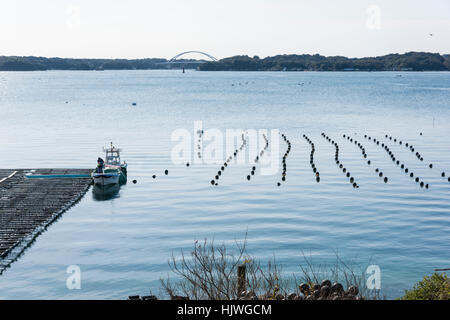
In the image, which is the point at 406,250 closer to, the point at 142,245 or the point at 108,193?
the point at 142,245

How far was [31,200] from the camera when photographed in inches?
1742

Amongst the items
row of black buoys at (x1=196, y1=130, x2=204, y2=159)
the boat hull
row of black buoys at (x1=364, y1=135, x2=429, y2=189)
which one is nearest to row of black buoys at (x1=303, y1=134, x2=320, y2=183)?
row of black buoys at (x1=364, y1=135, x2=429, y2=189)

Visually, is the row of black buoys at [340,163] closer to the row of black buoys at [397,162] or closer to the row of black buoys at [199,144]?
the row of black buoys at [397,162]

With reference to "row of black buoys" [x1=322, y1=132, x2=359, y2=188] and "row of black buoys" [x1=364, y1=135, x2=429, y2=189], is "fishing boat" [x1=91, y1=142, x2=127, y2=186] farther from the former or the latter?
"row of black buoys" [x1=364, y1=135, x2=429, y2=189]

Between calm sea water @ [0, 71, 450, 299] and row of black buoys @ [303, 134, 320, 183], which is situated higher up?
row of black buoys @ [303, 134, 320, 183]

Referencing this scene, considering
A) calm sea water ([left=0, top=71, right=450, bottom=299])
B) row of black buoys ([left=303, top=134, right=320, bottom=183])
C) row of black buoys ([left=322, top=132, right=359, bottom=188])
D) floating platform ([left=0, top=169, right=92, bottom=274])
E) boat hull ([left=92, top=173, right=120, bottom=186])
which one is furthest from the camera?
row of black buoys ([left=303, top=134, right=320, bottom=183])

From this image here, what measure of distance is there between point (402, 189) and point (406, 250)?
18254 millimetres

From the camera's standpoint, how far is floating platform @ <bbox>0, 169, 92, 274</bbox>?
34.2 m

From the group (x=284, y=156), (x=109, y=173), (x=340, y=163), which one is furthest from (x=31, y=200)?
(x=340, y=163)

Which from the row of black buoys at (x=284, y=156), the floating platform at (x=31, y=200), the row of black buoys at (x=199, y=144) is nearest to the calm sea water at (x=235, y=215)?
the row of black buoys at (x=284, y=156)

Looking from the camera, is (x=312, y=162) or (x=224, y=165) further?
(x=312, y=162)

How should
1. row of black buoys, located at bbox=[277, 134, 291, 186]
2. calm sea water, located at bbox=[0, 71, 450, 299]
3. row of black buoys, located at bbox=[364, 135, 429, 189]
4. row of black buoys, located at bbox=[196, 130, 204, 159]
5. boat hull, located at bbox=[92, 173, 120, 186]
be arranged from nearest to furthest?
1. calm sea water, located at bbox=[0, 71, 450, 299]
2. boat hull, located at bbox=[92, 173, 120, 186]
3. row of black buoys, located at bbox=[364, 135, 429, 189]
4. row of black buoys, located at bbox=[277, 134, 291, 186]
5. row of black buoys, located at bbox=[196, 130, 204, 159]

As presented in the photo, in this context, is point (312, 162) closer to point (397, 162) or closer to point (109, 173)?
point (397, 162)
